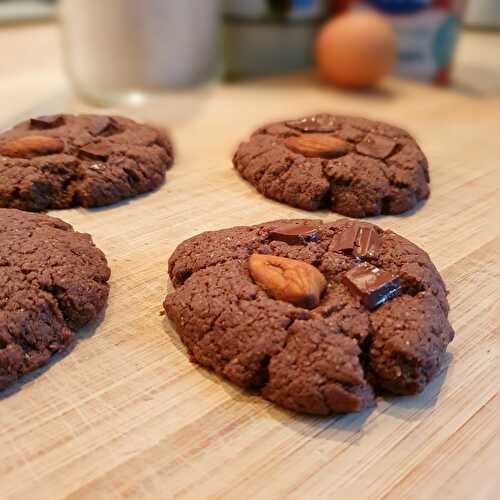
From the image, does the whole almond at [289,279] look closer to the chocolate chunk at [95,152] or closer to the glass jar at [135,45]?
the chocolate chunk at [95,152]

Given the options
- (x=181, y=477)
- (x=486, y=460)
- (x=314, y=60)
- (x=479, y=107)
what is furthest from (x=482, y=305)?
(x=314, y=60)

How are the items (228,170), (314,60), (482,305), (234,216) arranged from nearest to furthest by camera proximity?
(482,305)
(234,216)
(228,170)
(314,60)

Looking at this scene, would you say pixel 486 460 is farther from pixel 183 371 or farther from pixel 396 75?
pixel 396 75

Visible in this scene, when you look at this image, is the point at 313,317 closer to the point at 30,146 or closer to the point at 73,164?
the point at 73,164

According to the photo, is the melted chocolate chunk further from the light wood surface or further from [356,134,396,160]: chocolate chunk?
[356,134,396,160]: chocolate chunk

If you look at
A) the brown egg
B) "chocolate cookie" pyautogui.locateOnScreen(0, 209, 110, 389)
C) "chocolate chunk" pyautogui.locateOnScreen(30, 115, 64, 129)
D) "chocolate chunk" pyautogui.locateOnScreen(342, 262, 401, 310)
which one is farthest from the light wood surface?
the brown egg

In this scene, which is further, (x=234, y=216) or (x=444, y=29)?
(x=444, y=29)

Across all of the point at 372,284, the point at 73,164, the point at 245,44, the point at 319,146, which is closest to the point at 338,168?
the point at 319,146

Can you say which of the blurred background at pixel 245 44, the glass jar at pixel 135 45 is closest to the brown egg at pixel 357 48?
the blurred background at pixel 245 44
